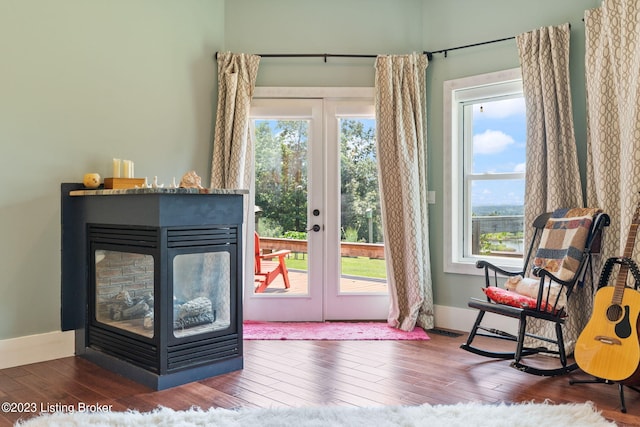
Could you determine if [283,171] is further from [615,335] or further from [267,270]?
[615,335]

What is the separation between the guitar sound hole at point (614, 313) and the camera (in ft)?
8.89

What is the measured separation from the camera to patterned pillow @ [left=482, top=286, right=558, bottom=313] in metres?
3.09

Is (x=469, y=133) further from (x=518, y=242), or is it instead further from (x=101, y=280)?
(x=101, y=280)

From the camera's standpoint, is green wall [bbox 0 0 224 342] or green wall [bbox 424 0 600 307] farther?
green wall [bbox 424 0 600 307]

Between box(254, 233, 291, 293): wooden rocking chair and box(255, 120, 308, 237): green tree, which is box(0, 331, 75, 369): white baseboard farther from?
box(255, 120, 308, 237): green tree

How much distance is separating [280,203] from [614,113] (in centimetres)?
263

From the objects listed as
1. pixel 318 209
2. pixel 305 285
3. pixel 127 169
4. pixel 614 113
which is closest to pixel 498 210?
pixel 614 113

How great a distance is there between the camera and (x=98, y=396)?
2.71 meters

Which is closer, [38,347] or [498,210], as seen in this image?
[38,347]

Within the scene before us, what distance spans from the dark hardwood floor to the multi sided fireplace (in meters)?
0.15

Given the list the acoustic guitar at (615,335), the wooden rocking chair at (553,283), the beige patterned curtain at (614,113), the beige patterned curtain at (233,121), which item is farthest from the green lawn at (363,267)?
the acoustic guitar at (615,335)

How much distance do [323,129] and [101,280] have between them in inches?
86.5

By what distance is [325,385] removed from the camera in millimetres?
2891

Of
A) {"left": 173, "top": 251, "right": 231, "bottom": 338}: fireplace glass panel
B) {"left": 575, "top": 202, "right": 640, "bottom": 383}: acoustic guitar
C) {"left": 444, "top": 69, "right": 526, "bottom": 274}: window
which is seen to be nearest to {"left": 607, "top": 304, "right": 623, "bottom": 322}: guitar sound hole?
{"left": 575, "top": 202, "right": 640, "bottom": 383}: acoustic guitar
